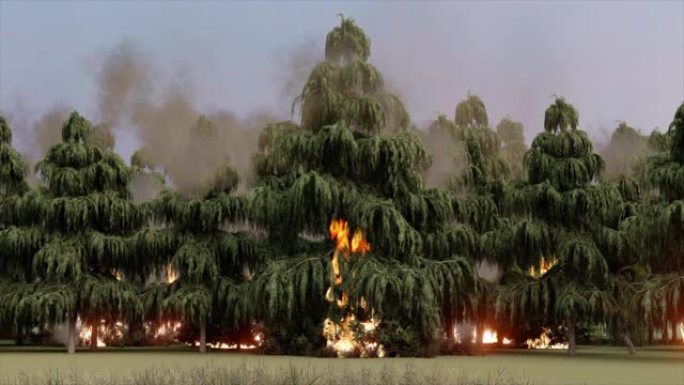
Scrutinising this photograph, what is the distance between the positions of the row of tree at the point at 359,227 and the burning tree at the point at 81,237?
80 millimetres

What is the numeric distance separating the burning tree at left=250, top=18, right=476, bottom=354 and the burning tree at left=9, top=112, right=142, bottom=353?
227 inches

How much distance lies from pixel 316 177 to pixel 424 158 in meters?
4.21

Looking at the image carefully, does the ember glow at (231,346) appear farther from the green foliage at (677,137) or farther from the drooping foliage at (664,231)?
the green foliage at (677,137)

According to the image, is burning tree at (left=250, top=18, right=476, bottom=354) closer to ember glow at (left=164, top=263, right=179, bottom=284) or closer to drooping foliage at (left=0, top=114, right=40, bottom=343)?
ember glow at (left=164, top=263, right=179, bottom=284)

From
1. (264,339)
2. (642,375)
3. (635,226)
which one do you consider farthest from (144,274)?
(642,375)

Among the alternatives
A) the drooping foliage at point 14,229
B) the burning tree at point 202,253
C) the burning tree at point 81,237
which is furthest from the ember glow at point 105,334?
the burning tree at point 202,253

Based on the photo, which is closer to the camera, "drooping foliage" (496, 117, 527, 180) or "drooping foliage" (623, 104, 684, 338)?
"drooping foliage" (623, 104, 684, 338)

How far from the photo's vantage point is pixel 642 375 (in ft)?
68.7

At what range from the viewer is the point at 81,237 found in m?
35.9

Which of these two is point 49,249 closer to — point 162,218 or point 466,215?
point 162,218

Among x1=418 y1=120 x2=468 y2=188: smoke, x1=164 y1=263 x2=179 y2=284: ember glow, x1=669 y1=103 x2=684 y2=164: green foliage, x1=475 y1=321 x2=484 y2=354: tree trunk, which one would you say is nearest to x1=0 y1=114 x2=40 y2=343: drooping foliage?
x1=164 y1=263 x2=179 y2=284: ember glow

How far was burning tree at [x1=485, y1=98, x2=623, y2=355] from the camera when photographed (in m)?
33.1

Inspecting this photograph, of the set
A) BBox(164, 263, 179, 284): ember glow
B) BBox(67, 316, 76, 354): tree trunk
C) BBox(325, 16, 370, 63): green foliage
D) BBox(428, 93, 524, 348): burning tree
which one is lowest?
BBox(67, 316, 76, 354): tree trunk

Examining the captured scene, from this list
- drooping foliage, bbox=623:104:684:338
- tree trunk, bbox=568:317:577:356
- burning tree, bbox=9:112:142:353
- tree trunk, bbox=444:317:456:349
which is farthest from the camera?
burning tree, bbox=9:112:142:353
